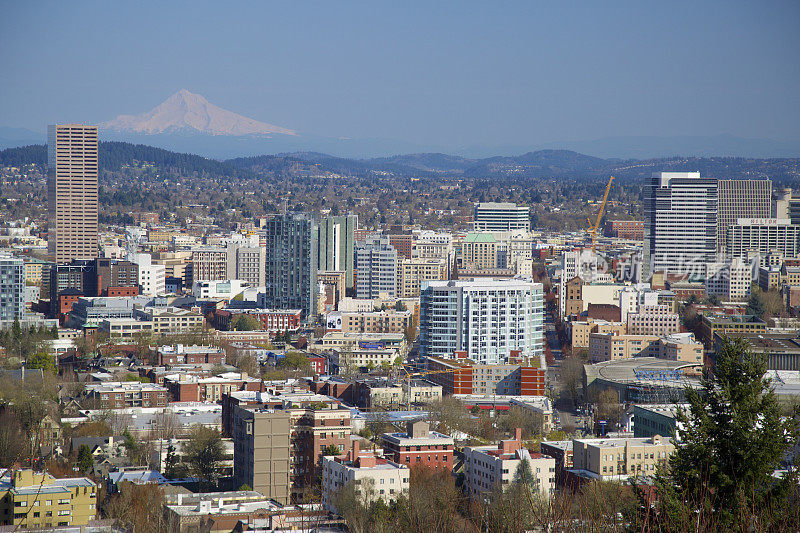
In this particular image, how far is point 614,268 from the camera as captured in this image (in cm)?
3897

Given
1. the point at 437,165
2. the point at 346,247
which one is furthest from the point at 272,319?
the point at 437,165

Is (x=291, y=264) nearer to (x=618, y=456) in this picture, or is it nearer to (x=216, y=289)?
(x=216, y=289)

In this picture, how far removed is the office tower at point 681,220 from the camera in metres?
41.2

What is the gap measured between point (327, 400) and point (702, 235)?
89.3 feet

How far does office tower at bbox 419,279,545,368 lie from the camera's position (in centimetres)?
2277

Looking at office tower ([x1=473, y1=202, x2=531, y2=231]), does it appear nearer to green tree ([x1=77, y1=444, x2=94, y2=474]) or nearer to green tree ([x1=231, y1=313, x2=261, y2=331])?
green tree ([x1=231, y1=313, x2=261, y2=331])

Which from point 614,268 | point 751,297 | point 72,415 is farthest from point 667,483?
point 614,268

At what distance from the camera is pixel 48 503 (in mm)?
11289

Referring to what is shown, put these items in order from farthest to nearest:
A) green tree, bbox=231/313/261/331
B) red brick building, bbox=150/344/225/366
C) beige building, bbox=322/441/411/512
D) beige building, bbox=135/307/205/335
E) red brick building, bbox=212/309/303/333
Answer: red brick building, bbox=212/309/303/333 → beige building, bbox=135/307/205/335 → green tree, bbox=231/313/261/331 → red brick building, bbox=150/344/225/366 → beige building, bbox=322/441/411/512

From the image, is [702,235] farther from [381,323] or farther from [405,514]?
[405,514]

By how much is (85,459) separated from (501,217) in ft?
130

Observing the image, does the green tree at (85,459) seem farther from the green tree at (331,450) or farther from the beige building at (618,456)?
the beige building at (618,456)

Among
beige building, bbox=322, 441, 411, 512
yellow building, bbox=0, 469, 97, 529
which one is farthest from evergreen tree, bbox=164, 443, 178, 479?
yellow building, bbox=0, 469, 97, 529

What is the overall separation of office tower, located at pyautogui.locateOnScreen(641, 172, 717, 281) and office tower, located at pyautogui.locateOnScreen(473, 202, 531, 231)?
11.0 m
